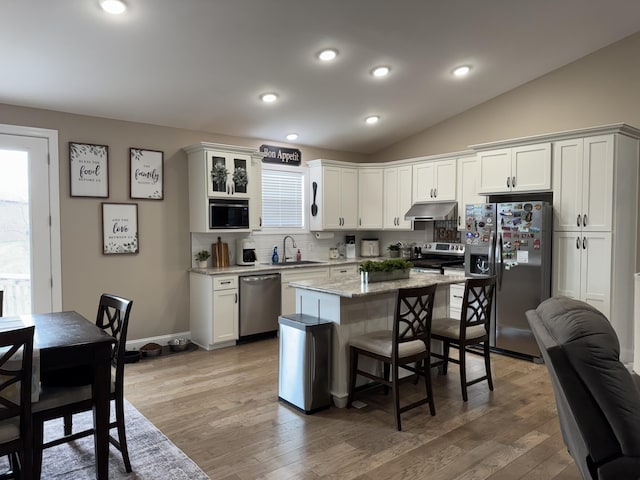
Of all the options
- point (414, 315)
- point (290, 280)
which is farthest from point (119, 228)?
point (414, 315)

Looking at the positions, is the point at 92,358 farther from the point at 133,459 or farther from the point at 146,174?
the point at 146,174

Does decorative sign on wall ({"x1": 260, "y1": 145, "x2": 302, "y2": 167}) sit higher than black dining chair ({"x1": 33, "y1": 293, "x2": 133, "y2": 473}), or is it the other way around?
decorative sign on wall ({"x1": 260, "y1": 145, "x2": 302, "y2": 167})

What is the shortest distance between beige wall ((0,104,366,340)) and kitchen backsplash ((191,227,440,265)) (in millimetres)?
234

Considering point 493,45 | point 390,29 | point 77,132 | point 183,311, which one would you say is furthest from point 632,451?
point 77,132

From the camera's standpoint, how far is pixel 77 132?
452cm

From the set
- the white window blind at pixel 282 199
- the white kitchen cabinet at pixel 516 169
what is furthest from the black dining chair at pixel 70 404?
the white kitchen cabinet at pixel 516 169

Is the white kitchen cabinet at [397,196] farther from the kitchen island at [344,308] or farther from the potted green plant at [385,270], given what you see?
the kitchen island at [344,308]

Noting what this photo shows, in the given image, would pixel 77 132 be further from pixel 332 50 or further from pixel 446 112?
pixel 446 112

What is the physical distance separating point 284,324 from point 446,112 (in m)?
3.89

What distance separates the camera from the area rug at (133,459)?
99.5 inches

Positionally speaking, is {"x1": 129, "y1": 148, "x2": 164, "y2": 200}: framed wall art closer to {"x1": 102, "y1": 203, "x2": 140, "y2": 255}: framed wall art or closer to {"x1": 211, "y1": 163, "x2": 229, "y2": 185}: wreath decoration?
{"x1": 102, "y1": 203, "x2": 140, "y2": 255}: framed wall art

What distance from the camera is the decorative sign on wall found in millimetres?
5957

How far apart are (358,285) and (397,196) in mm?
3071

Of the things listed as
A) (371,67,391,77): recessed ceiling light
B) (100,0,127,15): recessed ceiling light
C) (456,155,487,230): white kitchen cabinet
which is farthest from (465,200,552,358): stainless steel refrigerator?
(100,0,127,15): recessed ceiling light
